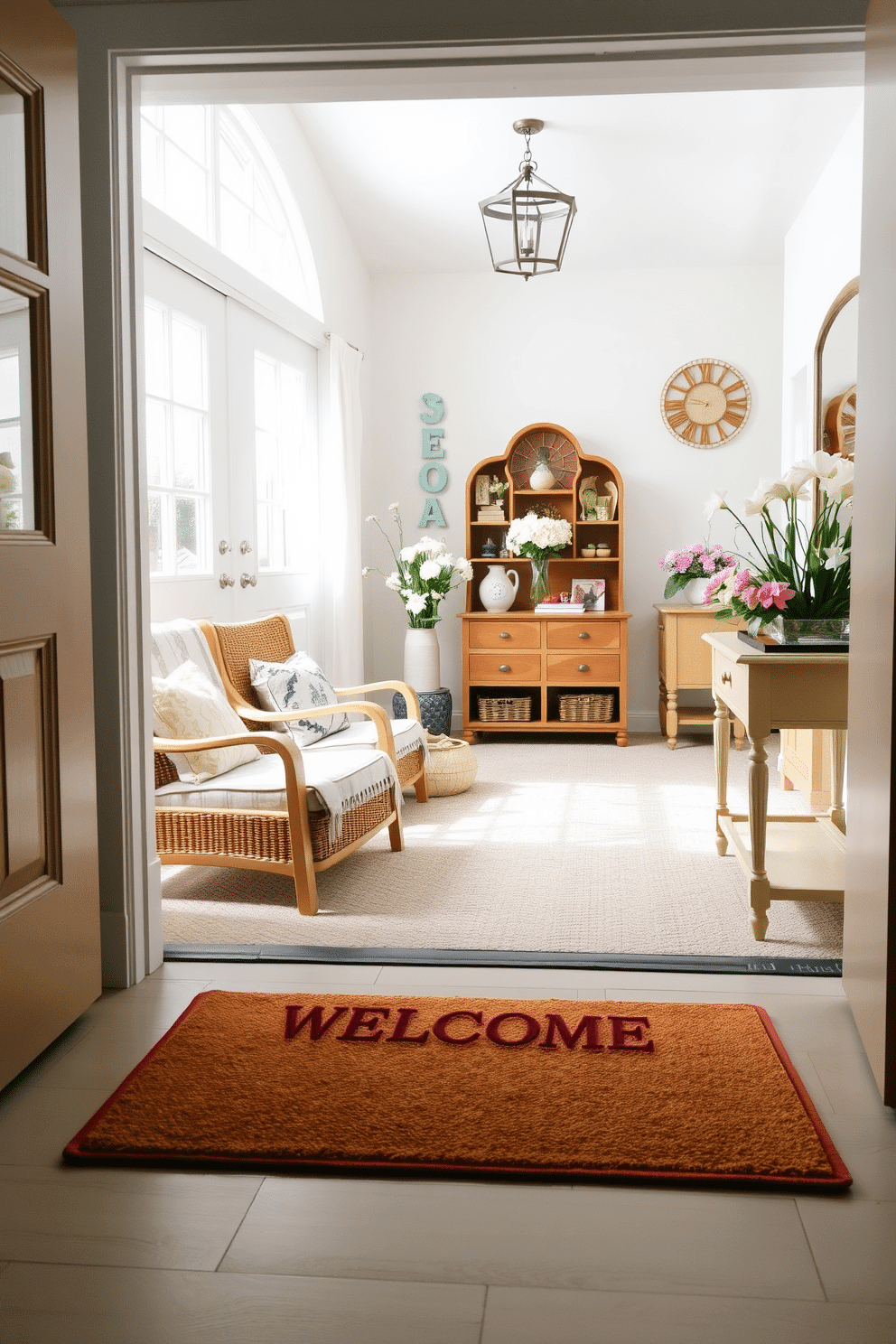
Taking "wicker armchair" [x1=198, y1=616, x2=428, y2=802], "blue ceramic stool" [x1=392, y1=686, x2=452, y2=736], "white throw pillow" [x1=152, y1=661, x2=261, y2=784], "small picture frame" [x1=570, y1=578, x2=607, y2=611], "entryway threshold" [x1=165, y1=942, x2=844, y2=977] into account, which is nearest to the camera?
"entryway threshold" [x1=165, y1=942, x2=844, y2=977]

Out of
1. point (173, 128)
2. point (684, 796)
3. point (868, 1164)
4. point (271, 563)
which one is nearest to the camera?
point (868, 1164)

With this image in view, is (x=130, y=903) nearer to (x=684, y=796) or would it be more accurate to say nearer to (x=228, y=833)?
(x=228, y=833)

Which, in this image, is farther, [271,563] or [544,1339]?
[271,563]

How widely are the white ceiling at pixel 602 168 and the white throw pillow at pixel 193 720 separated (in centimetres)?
263

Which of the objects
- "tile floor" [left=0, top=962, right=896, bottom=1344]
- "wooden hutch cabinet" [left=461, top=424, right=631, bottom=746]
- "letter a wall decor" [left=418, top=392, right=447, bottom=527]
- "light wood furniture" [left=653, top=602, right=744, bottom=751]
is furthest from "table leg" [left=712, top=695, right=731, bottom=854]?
"letter a wall decor" [left=418, top=392, right=447, bottom=527]

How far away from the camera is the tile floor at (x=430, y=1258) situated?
1.35m

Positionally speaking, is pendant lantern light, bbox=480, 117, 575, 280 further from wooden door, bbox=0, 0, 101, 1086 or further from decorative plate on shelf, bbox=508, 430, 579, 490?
wooden door, bbox=0, 0, 101, 1086

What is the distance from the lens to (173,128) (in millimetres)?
4055

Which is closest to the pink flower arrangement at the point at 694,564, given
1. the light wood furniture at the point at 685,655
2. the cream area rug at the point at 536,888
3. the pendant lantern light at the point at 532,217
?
the light wood furniture at the point at 685,655

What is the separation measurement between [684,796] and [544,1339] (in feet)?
11.9

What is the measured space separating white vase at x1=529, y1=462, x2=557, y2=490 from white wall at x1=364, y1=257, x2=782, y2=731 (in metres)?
0.39

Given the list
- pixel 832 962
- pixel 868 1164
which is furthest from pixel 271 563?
pixel 868 1164

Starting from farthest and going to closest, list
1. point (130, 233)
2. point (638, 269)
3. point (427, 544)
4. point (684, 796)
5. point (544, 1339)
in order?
point (638, 269)
point (427, 544)
point (684, 796)
point (130, 233)
point (544, 1339)

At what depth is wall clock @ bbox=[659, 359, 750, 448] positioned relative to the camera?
21.4ft
